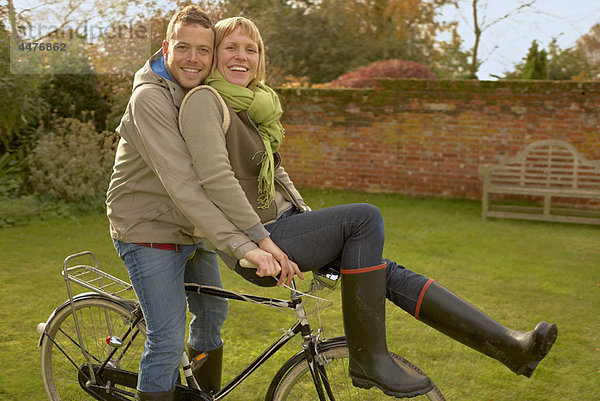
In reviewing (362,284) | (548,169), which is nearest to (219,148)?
(362,284)

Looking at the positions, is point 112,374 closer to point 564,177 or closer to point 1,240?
point 1,240

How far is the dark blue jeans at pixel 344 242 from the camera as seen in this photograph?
7.55ft

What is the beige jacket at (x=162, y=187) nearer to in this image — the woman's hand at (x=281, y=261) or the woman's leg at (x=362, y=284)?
the woman's hand at (x=281, y=261)

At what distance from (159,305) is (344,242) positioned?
0.84 metres

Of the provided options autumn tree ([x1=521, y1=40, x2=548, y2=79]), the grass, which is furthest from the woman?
autumn tree ([x1=521, y1=40, x2=548, y2=79])

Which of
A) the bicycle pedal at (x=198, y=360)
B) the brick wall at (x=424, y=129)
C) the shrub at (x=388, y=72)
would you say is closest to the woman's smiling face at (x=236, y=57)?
the bicycle pedal at (x=198, y=360)

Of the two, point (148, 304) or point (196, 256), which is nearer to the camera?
point (148, 304)

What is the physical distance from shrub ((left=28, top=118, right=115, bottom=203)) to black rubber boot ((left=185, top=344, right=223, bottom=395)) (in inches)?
249

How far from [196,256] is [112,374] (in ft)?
2.31

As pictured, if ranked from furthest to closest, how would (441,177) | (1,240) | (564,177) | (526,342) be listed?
(441,177), (564,177), (1,240), (526,342)

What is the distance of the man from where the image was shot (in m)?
2.40

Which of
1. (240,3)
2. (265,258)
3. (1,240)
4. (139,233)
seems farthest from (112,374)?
(240,3)

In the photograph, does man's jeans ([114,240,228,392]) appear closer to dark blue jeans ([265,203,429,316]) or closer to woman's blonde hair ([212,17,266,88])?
dark blue jeans ([265,203,429,316])

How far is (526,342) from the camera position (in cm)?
226
